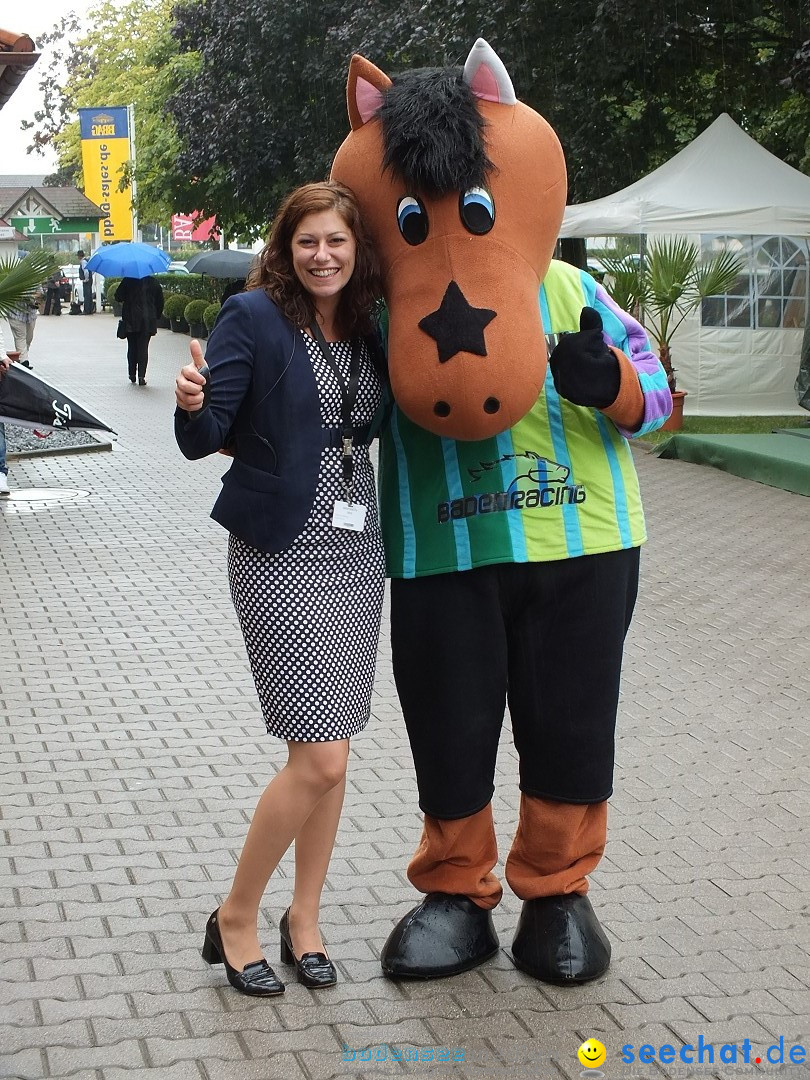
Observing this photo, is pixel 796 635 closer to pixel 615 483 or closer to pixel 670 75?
pixel 615 483

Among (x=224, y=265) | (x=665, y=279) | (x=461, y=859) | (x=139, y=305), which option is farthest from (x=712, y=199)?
(x=224, y=265)

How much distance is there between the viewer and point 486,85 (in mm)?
3445

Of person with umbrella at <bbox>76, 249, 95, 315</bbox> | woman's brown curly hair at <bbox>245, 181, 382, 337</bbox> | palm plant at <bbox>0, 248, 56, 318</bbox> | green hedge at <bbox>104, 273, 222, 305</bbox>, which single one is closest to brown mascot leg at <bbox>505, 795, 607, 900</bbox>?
woman's brown curly hair at <bbox>245, 181, 382, 337</bbox>

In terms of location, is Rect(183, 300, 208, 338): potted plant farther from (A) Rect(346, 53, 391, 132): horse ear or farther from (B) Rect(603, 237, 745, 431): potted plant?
(A) Rect(346, 53, 391, 132): horse ear

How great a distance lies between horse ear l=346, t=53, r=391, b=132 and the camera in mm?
3514

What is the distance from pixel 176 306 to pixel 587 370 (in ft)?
113

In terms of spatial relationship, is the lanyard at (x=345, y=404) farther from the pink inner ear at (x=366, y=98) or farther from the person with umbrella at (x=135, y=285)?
the person with umbrella at (x=135, y=285)

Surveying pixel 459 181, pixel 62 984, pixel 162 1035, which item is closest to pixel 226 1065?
pixel 162 1035

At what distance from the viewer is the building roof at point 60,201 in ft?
193

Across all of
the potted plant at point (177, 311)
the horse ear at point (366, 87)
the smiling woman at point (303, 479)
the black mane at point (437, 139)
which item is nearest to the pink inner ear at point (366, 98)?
the horse ear at point (366, 87)

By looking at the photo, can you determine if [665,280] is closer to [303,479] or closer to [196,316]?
[303,479]

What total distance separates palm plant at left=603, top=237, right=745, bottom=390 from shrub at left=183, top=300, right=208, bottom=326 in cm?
1883

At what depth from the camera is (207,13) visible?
24984mm

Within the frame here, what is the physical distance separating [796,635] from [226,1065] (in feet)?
16.6
